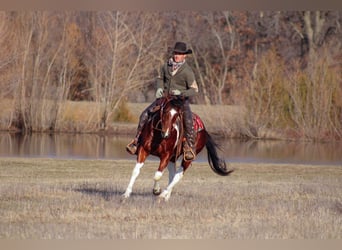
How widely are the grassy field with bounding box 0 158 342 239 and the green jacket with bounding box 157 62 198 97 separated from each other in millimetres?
1748

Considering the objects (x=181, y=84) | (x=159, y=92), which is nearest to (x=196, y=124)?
(x=181, y=84)

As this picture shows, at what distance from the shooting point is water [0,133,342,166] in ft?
83.9

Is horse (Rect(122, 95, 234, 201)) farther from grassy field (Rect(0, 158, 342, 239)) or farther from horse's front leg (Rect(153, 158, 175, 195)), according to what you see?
grassy field (Rect(0, 158, 342, 239))

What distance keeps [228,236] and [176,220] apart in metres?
1.11

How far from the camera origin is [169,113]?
1219 centimetres

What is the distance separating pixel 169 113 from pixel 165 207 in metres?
1.40

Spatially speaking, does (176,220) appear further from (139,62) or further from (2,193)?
(139,62)

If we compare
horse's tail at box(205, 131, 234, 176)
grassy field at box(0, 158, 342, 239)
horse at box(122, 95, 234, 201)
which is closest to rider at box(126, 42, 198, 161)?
horse at box(122, 95, 234, 201)

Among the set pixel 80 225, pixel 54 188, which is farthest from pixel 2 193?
pixel 80 225

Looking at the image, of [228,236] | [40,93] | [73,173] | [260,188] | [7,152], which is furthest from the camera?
[40,93]

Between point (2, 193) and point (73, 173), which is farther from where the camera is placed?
point (73, 173)

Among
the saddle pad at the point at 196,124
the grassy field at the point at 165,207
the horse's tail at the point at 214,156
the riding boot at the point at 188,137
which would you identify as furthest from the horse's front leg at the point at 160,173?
the horse's tail at the point at 214,156

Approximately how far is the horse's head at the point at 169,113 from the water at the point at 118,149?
10.6 m

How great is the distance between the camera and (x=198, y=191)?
583 inches
